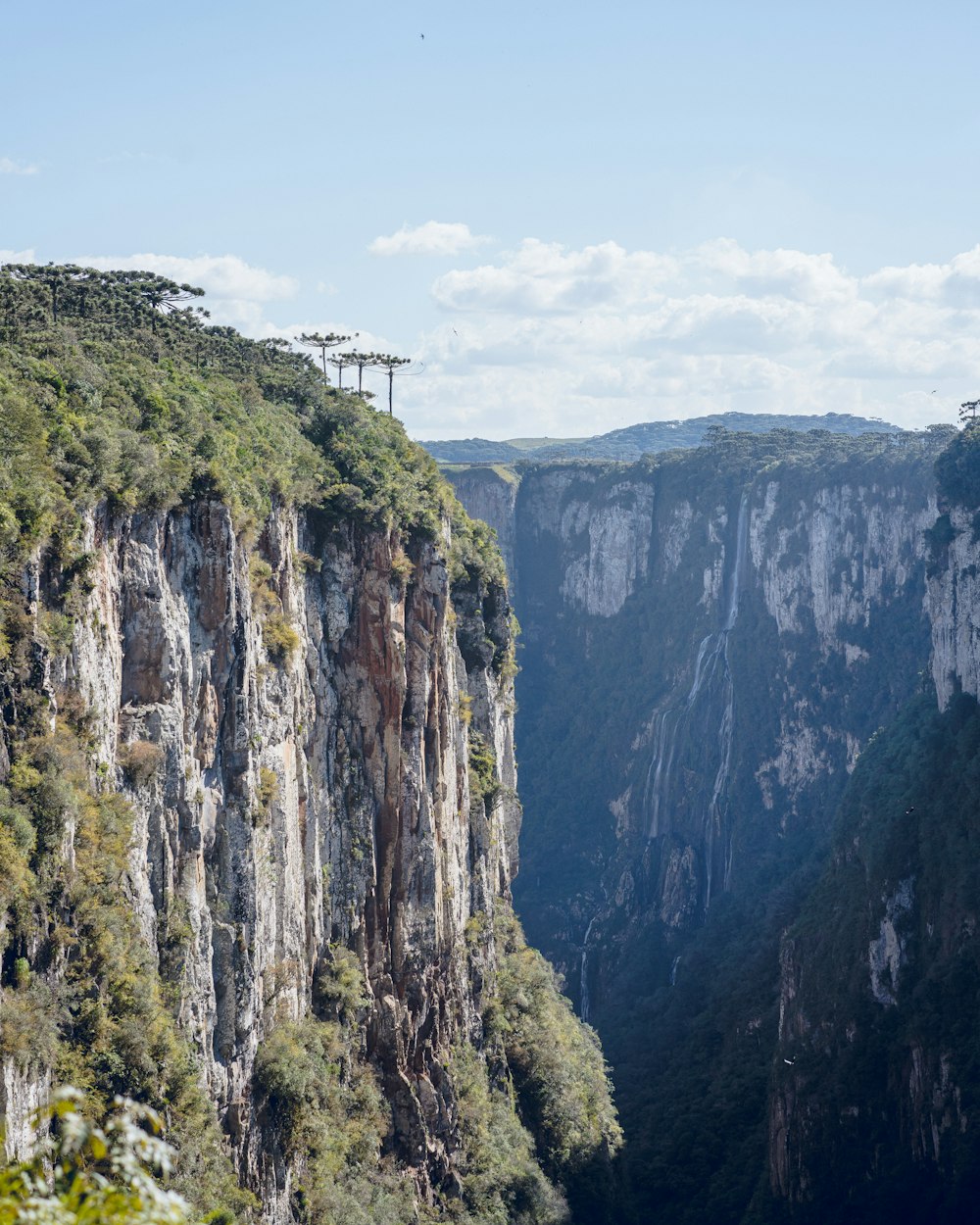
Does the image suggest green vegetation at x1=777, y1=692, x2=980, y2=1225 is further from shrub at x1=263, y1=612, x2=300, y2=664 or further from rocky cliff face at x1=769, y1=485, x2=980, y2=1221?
shrub at x1=263, y1=612, x2=300, y2=664

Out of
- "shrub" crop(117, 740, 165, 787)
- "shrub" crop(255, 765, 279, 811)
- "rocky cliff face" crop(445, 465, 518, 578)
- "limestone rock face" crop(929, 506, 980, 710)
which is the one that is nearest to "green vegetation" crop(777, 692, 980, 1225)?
"limestone rock face" crop(929, 506, 980, 710)


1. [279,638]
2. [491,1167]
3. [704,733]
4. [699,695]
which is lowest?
[491,1167]

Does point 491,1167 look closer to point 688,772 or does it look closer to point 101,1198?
point 101,1198

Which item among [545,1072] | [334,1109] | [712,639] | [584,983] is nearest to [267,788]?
[334,1109]

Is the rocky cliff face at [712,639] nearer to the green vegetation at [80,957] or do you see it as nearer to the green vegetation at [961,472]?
the green vegetation at [961,472]

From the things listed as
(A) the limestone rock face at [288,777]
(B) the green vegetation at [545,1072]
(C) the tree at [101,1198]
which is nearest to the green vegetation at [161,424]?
(A) the limestone rock face at [288,777]
